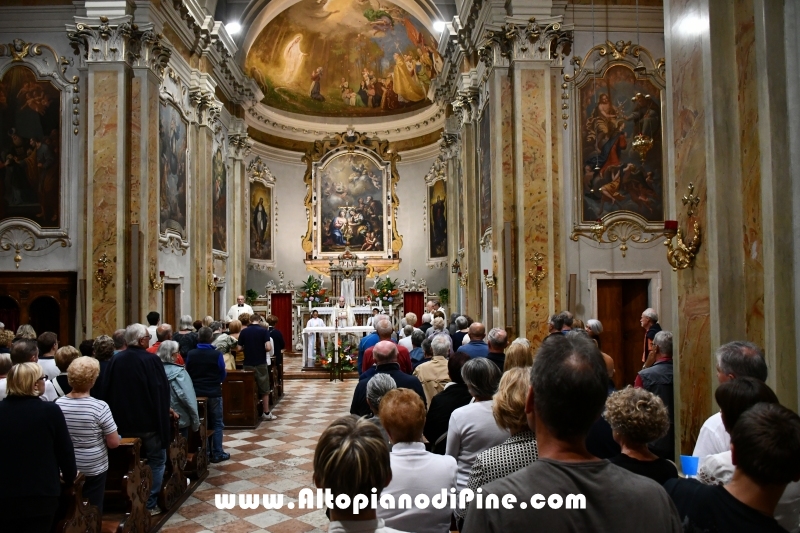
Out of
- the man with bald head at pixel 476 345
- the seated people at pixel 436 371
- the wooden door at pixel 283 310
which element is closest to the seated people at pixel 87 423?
the seated people at pixel 436 371

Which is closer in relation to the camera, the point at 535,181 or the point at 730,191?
the point at 730,191

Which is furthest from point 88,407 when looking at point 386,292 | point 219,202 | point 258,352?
point 386,292

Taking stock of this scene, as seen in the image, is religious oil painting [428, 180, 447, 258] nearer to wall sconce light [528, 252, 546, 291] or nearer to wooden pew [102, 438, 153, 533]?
wall sconce light [528, 252, 546, 291]

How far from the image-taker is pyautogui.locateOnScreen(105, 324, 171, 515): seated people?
19.2ft

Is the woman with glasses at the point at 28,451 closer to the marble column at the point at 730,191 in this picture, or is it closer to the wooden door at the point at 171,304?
the marble column at the point at 730,191

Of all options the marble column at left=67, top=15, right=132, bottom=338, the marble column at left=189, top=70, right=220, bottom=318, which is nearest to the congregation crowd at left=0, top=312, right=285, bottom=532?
the marble column at left=67, top=15, right=132, bottom=338

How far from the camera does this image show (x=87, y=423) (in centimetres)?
472

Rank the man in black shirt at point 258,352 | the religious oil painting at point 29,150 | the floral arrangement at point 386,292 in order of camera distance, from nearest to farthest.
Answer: the man in black shirt at point 258,352
the religious oil painting at point 29,150
the floral arrangement at point 386,292

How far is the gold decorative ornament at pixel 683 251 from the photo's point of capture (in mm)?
6090

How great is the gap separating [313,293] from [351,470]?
2169 cm

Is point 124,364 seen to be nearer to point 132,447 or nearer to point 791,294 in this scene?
point 132,447

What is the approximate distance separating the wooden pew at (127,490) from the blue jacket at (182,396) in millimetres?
1442

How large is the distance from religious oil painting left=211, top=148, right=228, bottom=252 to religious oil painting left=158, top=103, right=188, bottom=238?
2790 millimetres

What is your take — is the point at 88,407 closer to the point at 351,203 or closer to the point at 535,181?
the point at 535,181
